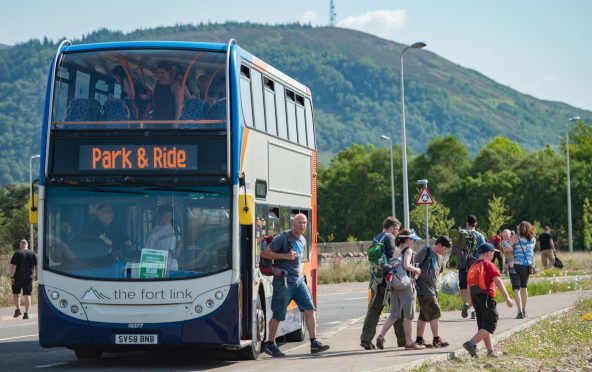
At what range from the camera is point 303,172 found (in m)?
19.8

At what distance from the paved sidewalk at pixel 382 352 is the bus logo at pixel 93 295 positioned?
6.38 ft

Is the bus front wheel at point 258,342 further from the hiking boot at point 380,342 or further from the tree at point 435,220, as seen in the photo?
the tree at point 435,220

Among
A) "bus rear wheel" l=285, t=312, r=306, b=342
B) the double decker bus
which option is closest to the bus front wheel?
the double decker bus

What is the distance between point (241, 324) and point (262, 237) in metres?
1.48

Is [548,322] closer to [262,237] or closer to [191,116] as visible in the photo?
[262,237]

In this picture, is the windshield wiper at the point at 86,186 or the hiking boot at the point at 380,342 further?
the hiking boot at the point at 380,342

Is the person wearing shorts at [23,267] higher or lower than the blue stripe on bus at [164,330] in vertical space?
higher

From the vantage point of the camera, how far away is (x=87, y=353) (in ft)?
56.4

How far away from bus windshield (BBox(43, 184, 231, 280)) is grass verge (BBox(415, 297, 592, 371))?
2998mm

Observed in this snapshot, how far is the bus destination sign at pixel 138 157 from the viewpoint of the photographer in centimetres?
1543

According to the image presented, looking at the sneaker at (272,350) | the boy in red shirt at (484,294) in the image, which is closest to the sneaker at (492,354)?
the boy in red shirt at (484,294)

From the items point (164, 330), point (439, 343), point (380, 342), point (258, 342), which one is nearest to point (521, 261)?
point (439, 343)

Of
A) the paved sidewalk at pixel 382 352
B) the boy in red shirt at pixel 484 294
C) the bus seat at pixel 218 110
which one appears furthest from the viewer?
the boy in red shirt at pixel 484 294

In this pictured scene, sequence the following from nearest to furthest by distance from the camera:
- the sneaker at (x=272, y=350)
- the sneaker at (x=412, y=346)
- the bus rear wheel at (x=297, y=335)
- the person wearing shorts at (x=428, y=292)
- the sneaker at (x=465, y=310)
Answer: the sneaker at (x=272, y=350) < the sneaker at (x=412, y=346) < the person wearing shorts at (x=428, y=292) < the bus rear wheel at (x=297, y=335) < the sneaker at (x=465, y=310)
